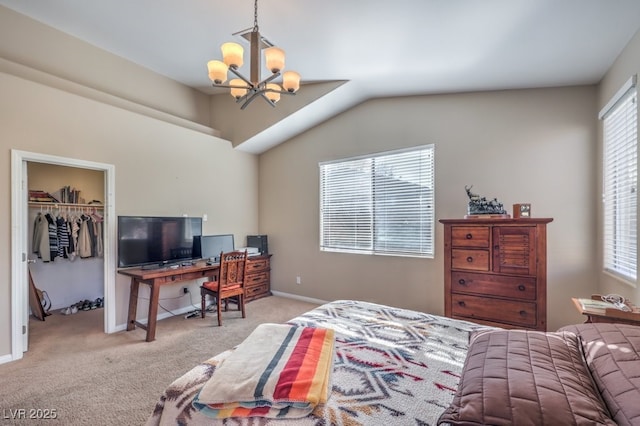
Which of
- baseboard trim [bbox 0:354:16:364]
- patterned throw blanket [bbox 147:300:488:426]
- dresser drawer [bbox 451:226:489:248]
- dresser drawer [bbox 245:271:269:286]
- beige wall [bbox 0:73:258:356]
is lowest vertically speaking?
baseboard trim [bbox 0:354:16:364]

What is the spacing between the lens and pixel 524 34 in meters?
2.34

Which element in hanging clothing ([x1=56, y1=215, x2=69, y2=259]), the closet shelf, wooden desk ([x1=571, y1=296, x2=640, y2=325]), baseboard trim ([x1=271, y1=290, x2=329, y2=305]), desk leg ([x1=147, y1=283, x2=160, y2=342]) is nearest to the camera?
wooden desk ([x1=571, y1=296, x2=640, y2=325])

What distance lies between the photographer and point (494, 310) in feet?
8.72

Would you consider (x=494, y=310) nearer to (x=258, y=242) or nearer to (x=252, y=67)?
(x=252, y=67)

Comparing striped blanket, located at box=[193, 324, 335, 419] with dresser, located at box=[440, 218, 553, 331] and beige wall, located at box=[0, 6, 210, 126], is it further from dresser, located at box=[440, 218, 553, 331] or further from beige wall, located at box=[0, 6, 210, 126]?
beige wall, located at box=[0, 6, 210, 126]

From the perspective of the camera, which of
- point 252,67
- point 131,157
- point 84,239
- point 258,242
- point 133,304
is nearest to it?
point 252,67

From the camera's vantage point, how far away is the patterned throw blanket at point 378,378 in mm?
1041

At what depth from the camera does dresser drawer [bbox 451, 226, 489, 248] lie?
8.93 ft

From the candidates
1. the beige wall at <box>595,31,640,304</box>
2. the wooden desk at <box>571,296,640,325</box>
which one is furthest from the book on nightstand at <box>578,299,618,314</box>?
the beige wall at <box>595,31,640,304</box>

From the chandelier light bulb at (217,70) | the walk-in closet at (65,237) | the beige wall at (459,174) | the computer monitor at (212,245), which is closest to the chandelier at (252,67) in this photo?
the chandelier light bulb at (217,70)

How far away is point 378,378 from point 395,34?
8.72 feet

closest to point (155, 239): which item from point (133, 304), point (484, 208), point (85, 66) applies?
point (133, 304)

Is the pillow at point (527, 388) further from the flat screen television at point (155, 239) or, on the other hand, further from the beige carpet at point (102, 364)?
the flat screen television at point (155, 239)

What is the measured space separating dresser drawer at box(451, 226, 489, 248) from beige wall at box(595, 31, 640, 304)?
3.42 feet
